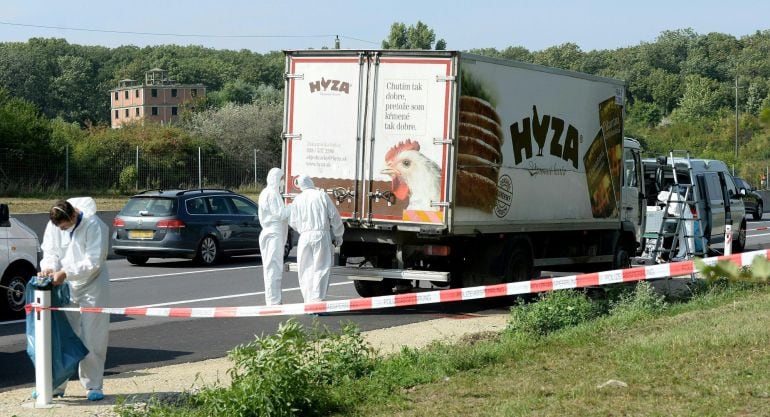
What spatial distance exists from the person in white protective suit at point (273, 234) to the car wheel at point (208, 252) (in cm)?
759

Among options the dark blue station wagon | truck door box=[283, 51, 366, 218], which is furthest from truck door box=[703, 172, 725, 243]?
truck door box=[283, 51, 366, 218]

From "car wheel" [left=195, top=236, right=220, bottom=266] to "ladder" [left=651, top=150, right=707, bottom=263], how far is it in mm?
8462

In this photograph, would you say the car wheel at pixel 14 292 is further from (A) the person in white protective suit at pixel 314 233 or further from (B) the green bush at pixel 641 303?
(B) the green bush at pixel 641 303

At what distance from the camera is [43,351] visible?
7.81m

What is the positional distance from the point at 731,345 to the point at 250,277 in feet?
37.6

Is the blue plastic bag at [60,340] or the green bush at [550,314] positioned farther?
the green bush at [550,314]

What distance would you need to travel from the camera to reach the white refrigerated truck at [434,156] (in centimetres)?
1310

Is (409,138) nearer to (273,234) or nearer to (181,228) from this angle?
(273,234)

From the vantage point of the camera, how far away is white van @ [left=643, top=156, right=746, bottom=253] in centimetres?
2064

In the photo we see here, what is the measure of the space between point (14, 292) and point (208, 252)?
27.2 feet

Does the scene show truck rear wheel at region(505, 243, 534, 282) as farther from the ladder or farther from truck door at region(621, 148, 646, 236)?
the ladder

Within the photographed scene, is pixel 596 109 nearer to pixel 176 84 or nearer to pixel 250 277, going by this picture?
pixel 250 277

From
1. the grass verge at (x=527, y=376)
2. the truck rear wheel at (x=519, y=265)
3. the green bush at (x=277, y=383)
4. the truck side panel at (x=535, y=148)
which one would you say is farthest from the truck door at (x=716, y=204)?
the green bush at (x=277, y=383)

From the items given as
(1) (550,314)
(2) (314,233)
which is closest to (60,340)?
(1) (550,314)
